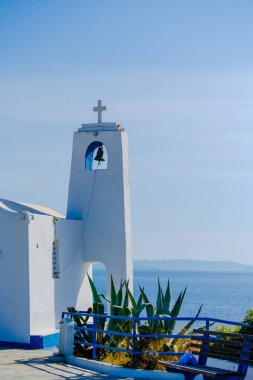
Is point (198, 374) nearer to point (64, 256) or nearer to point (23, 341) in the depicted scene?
point (23, 341)

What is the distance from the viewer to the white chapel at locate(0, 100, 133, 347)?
62.2ft

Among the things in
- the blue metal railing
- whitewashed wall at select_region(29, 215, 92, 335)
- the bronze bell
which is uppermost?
the bronze bell

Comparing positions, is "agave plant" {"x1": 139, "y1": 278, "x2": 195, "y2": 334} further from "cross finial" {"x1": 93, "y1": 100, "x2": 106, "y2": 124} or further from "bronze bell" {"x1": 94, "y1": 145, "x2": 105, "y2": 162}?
"cross finial" {"x1": 93, "y1": 100, "x2": 106, "y2": 124}

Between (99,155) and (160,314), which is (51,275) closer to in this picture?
(99,155)

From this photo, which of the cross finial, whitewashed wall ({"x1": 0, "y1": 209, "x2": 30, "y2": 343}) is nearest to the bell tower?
the cross finial

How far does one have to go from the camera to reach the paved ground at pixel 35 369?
14414mm

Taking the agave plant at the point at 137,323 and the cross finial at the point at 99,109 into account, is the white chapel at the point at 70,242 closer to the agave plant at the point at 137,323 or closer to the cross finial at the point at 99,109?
the cross finial at the point at 99,109

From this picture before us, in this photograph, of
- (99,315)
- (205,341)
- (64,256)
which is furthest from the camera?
(64,256)

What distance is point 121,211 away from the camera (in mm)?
22141

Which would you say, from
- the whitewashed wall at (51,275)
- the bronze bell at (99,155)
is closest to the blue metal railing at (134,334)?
the whitewashed wall at (51,275)

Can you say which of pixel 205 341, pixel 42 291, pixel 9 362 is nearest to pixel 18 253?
pixel 42 291

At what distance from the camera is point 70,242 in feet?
70.1

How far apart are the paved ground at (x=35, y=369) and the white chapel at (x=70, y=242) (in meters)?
1.60

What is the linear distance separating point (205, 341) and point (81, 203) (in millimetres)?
9143
